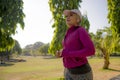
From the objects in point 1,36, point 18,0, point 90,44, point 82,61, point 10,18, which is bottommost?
point 82,61

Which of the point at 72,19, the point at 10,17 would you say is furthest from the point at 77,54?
the point at 10,17

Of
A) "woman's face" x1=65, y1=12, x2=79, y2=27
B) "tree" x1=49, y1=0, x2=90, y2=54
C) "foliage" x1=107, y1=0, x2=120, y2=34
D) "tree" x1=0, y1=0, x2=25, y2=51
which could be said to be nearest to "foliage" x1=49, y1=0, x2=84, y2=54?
"tree" x1=49, y1=0, x2=90, y2=54

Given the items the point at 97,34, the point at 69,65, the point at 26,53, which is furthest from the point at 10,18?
the point at 26,53

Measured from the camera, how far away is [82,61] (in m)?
2.55

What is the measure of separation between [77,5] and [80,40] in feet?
62.8

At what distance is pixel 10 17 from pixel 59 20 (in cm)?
670

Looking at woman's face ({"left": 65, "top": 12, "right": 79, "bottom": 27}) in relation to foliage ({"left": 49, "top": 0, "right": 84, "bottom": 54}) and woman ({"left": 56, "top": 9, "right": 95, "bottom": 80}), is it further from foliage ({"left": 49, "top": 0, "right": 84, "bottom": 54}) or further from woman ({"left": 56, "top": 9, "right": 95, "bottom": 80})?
foliage ({"left": 49, "top": 0, "right": 84, "bottom": 54})

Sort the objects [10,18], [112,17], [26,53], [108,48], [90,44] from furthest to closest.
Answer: [26,53] < [108,48] < [112,17] < [10,18] < [90,44]

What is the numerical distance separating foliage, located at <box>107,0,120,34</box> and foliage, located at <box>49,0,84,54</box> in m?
3.57

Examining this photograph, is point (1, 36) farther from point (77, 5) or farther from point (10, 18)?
point (77, 5)

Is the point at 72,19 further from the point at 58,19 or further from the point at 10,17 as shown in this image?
the point at 58,19

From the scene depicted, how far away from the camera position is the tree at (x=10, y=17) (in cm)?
1592

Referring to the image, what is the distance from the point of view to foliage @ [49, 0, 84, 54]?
21.5m

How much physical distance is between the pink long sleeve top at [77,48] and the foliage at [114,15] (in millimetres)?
16051
